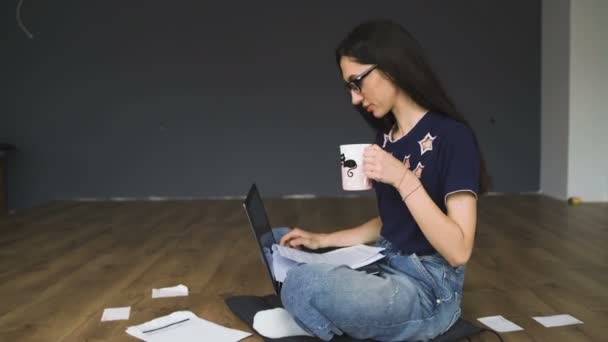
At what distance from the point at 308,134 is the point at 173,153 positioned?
4.50 ft

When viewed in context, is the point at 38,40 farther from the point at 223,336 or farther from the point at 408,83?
the point at 408,83

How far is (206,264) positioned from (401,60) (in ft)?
6.61

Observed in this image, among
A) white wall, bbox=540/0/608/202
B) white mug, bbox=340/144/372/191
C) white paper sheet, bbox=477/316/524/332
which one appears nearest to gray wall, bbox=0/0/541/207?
white wall, bbox=540/0/608/202

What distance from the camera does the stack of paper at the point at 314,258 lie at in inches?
71.7

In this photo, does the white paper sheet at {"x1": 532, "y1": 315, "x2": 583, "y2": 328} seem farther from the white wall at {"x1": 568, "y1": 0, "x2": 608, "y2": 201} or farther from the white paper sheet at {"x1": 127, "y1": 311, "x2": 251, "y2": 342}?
the white wall at {"x1": 568, "y1": 0, "x2": 608, "y2": 201}

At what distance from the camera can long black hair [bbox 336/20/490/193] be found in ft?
5.19

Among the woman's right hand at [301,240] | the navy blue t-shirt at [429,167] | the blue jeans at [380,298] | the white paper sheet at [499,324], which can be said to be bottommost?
the white paper sheet at [499,324]

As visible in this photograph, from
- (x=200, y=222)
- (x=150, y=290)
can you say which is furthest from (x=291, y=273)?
(x=200, y=222)

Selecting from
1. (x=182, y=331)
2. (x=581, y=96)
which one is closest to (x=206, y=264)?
(x=182, y=331)

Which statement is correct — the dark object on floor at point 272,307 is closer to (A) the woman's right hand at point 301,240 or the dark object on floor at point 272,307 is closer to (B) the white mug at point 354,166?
(A) the woman's right hand at point 301,240

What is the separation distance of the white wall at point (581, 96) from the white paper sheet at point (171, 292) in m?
3.82

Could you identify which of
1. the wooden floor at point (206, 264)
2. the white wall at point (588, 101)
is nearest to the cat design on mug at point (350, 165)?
the wooden floor at point (206, 264)

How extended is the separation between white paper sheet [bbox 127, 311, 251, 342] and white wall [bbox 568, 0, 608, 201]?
4.08 m

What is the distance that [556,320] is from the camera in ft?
7.27
